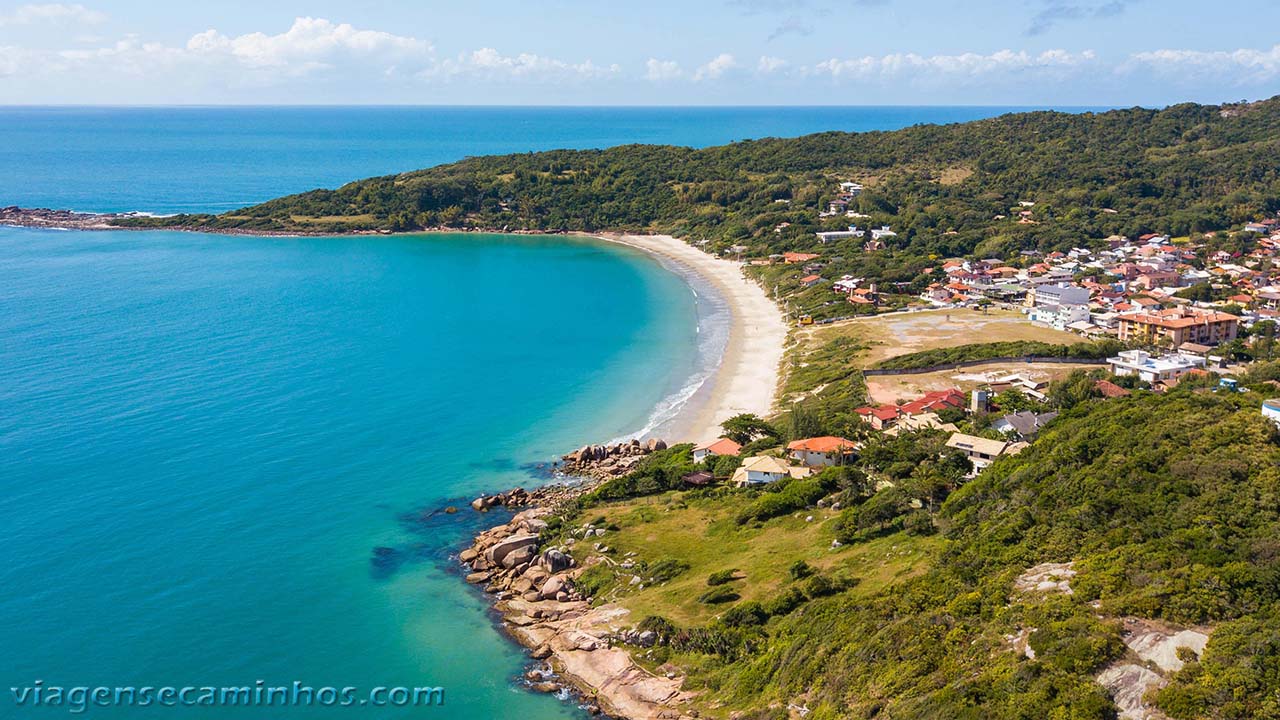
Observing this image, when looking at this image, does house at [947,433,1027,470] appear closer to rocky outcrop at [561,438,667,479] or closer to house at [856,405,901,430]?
house at [856,405,901,430]

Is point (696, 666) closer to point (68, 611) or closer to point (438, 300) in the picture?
point (68, 611)

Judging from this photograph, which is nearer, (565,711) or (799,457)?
(565,711)

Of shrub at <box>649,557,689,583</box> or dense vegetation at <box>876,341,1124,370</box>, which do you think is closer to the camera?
shrub at <box>649,557,689,583</box>

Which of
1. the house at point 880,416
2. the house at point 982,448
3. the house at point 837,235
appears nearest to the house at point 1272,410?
the house at point 982,448

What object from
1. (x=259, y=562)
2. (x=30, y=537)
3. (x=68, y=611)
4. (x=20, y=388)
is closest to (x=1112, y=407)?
(x=259, y=562)

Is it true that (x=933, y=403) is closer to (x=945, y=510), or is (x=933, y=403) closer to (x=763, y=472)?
(x=763, y=472)

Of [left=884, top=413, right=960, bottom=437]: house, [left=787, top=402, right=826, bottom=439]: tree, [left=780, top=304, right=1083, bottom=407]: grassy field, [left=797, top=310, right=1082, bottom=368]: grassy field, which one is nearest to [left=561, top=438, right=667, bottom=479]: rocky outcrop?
[left=787, top=402, right=826, bottom=439]: tree
